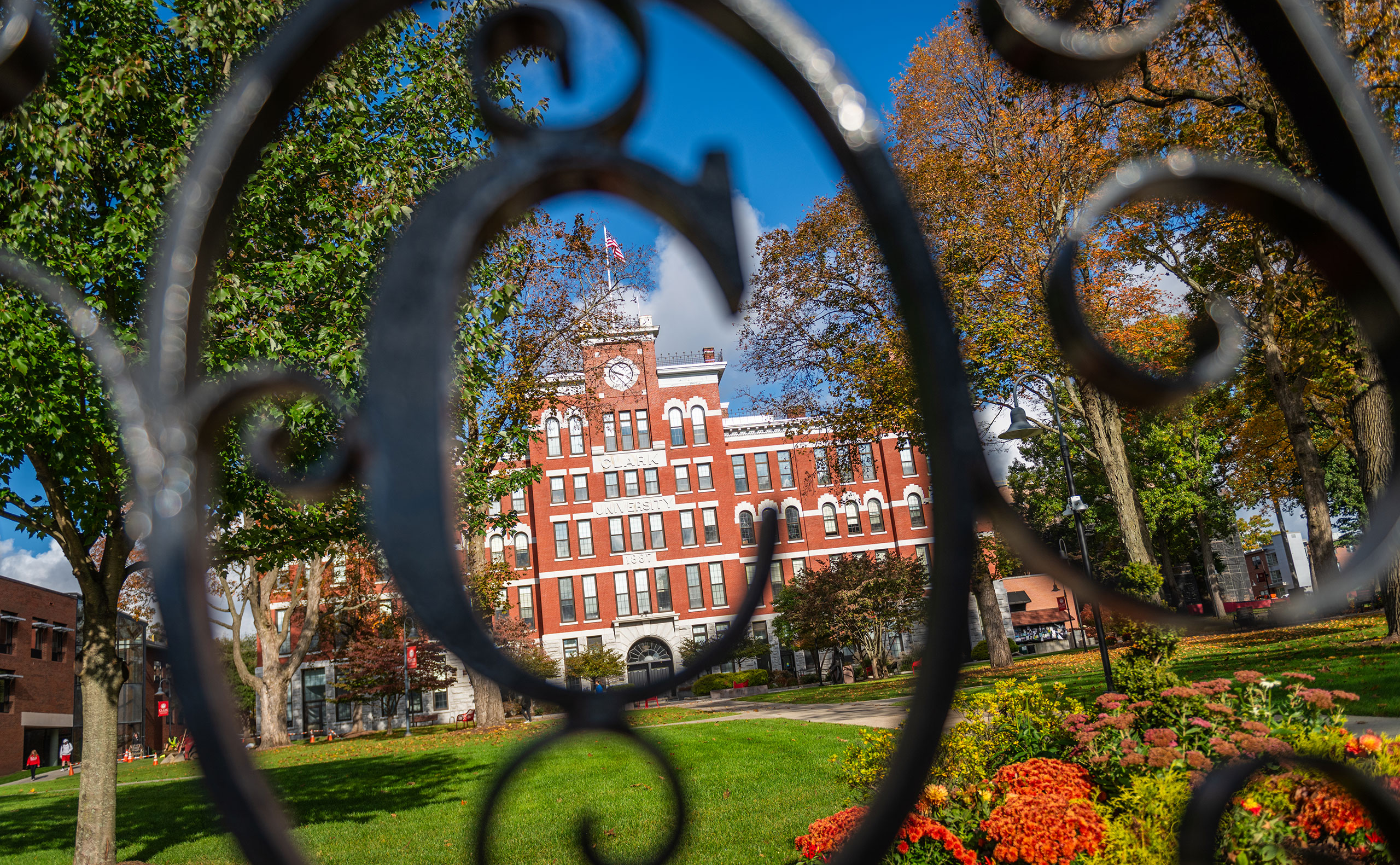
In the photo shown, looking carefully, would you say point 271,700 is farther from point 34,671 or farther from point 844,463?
point 844,463

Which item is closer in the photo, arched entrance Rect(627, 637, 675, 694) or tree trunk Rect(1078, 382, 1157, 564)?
tree trunk Rect(1078, 382, 1157, 564)

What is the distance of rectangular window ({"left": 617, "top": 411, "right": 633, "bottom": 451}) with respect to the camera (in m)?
35.8

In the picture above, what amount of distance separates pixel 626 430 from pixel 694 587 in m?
7.18

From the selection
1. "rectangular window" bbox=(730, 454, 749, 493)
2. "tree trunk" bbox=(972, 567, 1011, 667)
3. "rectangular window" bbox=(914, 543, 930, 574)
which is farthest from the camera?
"rectangular window" bbox=(730, 454, 749, 493)

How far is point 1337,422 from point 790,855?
20165mm

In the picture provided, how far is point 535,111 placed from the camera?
29.8 ft

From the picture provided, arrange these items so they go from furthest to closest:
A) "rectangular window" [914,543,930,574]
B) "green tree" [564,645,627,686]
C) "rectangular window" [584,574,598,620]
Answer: "rectangular window" [584,574,598,620] → "rectangular window" [914,543,930,574] → "green tree" [564,645,627,686]

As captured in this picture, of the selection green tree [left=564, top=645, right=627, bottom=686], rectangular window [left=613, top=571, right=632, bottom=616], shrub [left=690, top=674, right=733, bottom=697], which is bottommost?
shrub [left=690, top=674, right=733, bottom=697]

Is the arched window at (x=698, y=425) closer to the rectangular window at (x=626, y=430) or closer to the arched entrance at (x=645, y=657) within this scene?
the rectangular window at (x=626, y=430)

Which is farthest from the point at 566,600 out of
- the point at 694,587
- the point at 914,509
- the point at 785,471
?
the point at 914,509

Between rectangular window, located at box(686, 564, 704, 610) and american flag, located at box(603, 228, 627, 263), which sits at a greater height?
american flag, located at box(603, 228, 627, 263)

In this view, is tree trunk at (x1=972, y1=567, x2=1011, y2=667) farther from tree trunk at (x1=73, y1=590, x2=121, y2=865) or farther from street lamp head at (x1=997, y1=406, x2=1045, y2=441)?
tree trunk at (x1=73, y1=590, x2=121, y2=865)

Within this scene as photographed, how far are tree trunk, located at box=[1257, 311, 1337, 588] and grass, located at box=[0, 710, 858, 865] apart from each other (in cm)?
864

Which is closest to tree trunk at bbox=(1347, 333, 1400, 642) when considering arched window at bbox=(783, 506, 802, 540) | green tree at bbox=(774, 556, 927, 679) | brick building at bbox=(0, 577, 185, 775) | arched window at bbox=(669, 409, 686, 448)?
arched window at bbox=(783, 506, 802, 540)
